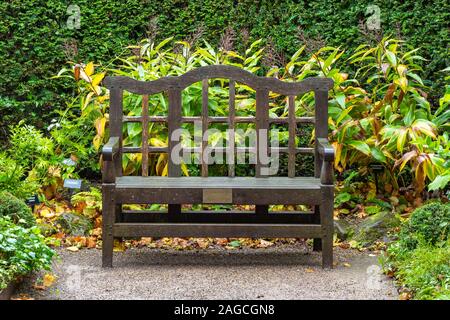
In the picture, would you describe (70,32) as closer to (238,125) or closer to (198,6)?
(198,6)

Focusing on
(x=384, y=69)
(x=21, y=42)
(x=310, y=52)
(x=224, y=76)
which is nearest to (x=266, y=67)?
(x=310, y=52)

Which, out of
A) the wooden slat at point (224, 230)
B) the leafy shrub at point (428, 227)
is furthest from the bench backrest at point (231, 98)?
the leafy shrub at point (428, 227)

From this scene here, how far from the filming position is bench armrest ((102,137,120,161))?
5824 millimetres

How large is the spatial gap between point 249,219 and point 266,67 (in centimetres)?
215

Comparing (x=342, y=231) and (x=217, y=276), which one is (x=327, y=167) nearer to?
(x=217, y=276)

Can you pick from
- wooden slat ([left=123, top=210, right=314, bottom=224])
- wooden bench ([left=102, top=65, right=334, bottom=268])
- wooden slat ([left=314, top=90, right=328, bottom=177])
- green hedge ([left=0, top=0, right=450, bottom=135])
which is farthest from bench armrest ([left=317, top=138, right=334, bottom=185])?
green hedge ([left=0, top=0, right=450, bottom=135])

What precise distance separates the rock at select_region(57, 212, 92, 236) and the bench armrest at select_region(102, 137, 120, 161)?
3.27 ft

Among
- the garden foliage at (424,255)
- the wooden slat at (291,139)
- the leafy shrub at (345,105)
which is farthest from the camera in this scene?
the leafy shrub at (345,105)

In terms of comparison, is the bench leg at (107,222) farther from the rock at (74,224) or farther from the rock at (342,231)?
the rock at (342,231)

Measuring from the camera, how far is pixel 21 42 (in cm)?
823

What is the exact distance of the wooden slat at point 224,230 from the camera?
19.4 ft

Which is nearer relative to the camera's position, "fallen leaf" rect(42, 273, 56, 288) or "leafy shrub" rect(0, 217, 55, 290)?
"leafy shrub" rect(0, 217, 55, 290)

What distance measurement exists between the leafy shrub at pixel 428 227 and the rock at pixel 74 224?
2.56 meters

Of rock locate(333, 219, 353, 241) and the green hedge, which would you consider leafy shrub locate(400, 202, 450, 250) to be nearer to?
rock locate(333, 219, 353, 241)
